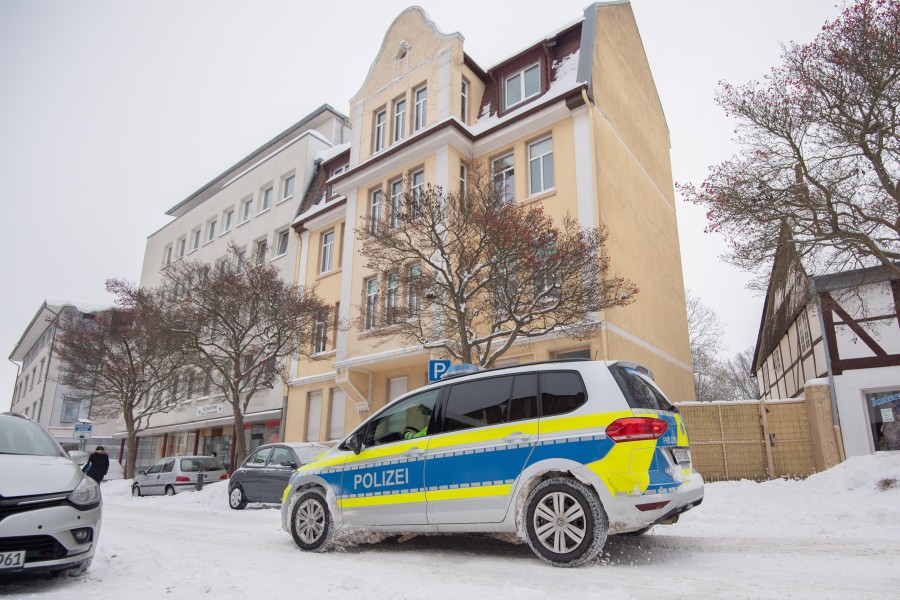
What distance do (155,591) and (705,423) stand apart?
14147 mm

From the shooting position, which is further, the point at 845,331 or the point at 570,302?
the point at 845,331

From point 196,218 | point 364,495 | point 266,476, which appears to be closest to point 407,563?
point 364,495

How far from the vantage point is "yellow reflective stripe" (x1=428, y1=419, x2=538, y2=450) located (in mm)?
5969

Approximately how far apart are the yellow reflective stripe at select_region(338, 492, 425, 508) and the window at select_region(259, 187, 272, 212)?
2875 cm

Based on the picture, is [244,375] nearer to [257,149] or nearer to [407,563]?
[407,563]

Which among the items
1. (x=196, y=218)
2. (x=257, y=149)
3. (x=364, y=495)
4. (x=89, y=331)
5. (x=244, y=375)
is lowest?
(x=364, y=495)

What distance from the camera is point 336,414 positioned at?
79.0 ft

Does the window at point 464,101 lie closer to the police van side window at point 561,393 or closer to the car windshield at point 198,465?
the car windshield at point 198,465

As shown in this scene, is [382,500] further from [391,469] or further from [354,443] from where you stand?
[354,443]

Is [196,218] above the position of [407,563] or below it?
above

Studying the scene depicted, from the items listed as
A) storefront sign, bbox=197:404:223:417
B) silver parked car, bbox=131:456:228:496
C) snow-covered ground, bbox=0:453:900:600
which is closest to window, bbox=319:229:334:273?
silver parked car, bbox=131:456:228:496

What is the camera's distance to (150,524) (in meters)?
11.2

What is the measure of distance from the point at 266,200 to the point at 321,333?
12.5 m

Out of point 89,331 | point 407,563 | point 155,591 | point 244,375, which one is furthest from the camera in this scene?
point 89,331
